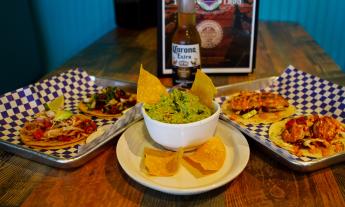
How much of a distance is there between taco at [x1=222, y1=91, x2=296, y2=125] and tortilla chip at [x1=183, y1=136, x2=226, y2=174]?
292mm

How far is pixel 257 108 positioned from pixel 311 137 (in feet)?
0.96

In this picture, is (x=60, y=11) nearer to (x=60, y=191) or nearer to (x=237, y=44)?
(x=237, y=44)

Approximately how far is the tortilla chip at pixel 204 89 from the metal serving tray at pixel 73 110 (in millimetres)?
232

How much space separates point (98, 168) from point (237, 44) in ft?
3.25

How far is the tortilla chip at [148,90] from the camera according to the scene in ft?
3.61

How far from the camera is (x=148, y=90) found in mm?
1133

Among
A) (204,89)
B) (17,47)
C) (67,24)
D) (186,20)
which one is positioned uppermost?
(186,20)

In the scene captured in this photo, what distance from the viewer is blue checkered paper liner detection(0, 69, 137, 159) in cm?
116

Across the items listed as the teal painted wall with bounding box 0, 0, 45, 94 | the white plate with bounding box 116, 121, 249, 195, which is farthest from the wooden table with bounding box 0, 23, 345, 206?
the teal painted wall with bounding box 0, 0, 45, 94

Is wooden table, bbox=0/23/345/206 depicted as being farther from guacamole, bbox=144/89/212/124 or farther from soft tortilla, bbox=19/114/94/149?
guacamole, bbox=144/89/212/124

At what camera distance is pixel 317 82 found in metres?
1.46

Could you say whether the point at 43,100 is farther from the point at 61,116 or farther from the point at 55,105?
the point at 61,116

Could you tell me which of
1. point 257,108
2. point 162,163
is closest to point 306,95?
point 257,108

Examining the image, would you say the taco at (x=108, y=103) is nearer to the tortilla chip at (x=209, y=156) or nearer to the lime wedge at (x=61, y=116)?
the lime wedge at (x=61, y=116)
